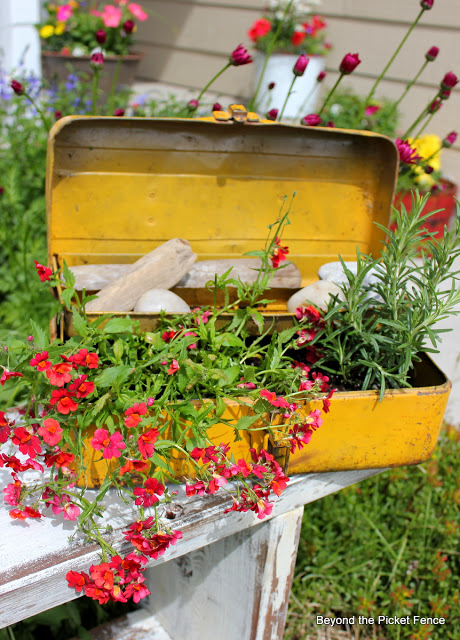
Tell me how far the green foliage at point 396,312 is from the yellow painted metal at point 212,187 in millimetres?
231

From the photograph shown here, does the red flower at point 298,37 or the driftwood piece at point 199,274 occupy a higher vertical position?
the red flower at point 298,37

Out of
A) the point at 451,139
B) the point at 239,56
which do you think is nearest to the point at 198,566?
the point at 239,56

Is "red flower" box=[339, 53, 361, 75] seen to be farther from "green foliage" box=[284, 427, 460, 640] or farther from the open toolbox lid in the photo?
"green foliage" box=[284, 427, 460, 640]

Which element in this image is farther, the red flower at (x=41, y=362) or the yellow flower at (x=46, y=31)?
the yellow flower at (x=46, y=31)

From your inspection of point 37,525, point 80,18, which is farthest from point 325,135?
point 80,18

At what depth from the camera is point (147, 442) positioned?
0.83 meters

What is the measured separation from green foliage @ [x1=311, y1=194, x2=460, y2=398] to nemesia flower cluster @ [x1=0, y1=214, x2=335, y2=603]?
0.12 meters

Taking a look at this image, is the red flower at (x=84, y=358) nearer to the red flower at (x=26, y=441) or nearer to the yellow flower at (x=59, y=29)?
the red flower at (x=26, y=441)

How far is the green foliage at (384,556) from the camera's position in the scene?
1642 millimetres

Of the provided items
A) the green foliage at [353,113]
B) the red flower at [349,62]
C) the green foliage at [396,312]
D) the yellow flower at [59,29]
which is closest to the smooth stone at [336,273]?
the green foliage at [396,312]

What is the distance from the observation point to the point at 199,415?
0.88 meters

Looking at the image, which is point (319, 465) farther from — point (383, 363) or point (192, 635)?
point (192, 635)

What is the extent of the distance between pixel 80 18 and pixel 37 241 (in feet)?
8.87

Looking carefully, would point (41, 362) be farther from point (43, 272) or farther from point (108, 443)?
point (43, 272)
